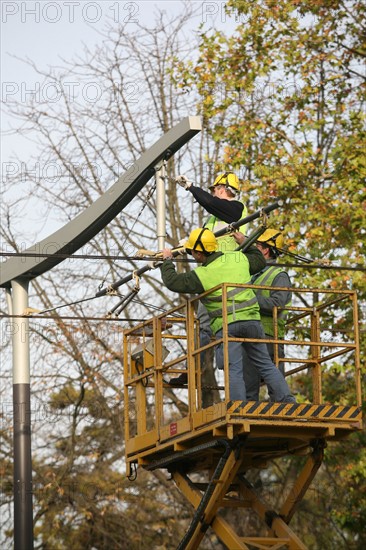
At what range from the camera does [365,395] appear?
2338 centimetres

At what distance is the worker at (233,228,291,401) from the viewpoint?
13.7m

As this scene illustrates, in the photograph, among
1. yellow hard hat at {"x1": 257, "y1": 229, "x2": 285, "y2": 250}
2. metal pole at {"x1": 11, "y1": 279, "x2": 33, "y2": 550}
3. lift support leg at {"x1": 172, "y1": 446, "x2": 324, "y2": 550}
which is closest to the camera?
lift support leg at {"x1": 172, "y1": 446, "x2": 324, "y2": 550}

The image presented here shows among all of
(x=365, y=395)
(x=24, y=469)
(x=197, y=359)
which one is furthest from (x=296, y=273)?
(x=197, y=359)

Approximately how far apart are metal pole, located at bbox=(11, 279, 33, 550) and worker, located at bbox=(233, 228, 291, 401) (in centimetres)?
420

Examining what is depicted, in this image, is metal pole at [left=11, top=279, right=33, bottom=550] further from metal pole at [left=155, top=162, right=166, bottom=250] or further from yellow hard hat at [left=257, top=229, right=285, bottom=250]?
yellow hard hat at [left=257, top=229, right=285, bottom=250]

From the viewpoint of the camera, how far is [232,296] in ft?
42.8

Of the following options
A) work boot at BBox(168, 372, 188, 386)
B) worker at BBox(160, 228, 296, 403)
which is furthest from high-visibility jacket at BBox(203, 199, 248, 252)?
work boot at BBox(168, 372, 188, 386)

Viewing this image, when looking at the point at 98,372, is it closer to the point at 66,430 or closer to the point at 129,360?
the point at 66,430

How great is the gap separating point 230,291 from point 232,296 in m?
0.06

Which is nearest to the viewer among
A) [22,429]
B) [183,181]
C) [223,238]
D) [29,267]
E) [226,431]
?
[226,431]

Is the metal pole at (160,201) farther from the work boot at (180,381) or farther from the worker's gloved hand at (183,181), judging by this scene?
the work boot at (180,381)

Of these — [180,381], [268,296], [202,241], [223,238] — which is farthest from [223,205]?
[180,381]

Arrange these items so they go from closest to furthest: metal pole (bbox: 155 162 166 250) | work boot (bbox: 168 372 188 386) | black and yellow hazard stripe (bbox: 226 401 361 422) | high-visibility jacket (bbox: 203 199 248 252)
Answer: black and yellow hazard stripe (bbox: 226 401 361 422), high-visibility jacket (bbox: 203 199 248 252), work boot (bbox: 168 372 188 386), metal pole (bbox: 155 162 166 250)

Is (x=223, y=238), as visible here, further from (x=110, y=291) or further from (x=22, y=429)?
(x=22, y=429)
